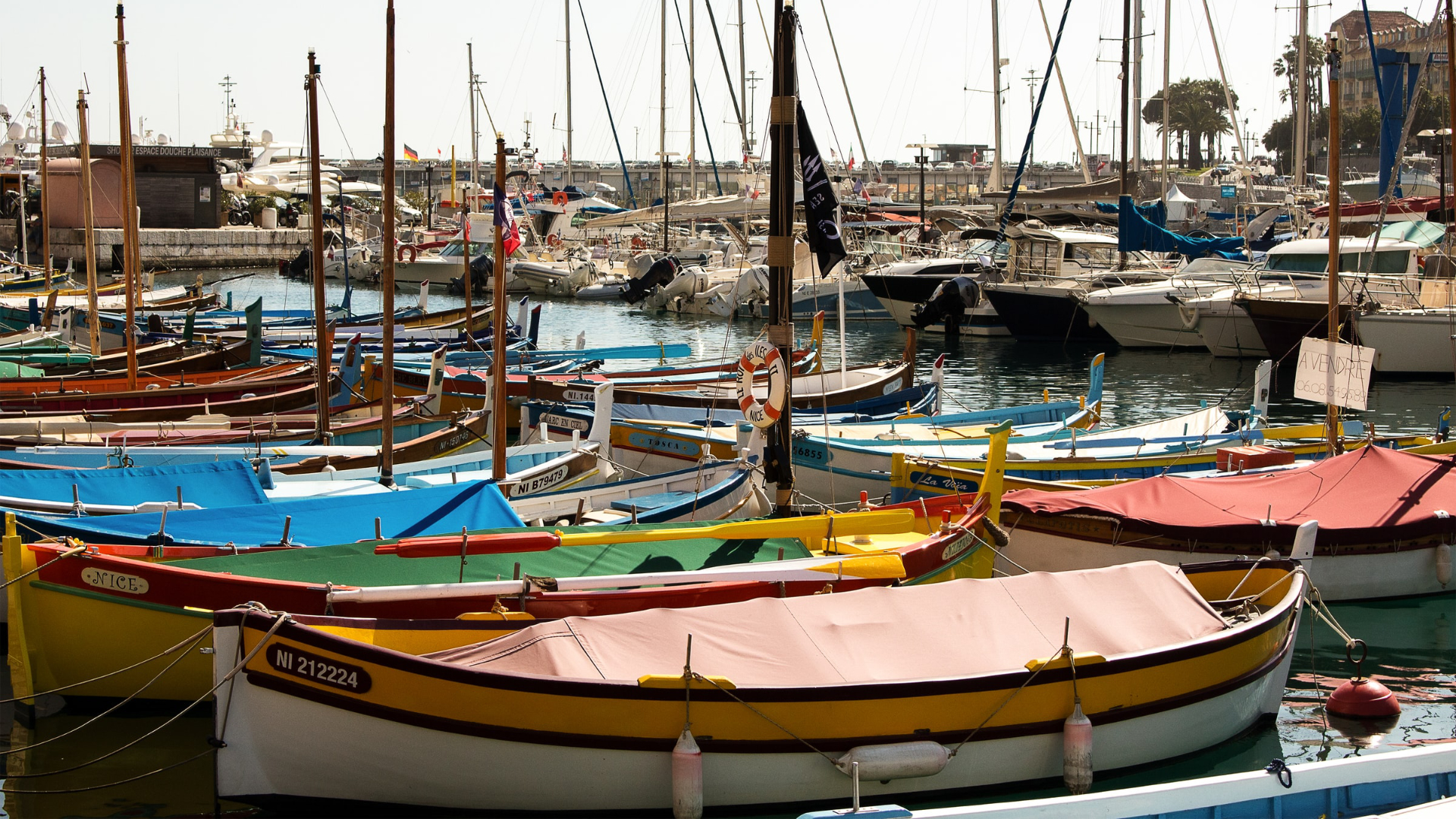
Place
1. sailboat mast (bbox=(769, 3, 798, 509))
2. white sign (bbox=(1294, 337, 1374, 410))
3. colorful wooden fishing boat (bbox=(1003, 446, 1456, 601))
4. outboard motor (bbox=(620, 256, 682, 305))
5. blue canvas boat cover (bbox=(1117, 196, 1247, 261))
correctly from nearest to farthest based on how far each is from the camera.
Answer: sailboat mast (bbox=(769, 3, 798, 509)) < colorful wooden fishing boat (bbox=(1003, 446, 1456, 601)) < white sign (bbox=(1294, 337, 1374, 410)) < blue canvas boat cover (bbox=(1117, 196, 1247, 261)) < outboard motor (bbox=(620, 256, 682, 305))

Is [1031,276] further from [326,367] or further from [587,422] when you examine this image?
[326,367]

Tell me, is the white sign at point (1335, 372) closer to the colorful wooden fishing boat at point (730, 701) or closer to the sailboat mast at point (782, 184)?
the colorful wooden fishing boat at point (730, 701)

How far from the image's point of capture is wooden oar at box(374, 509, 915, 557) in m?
10.8

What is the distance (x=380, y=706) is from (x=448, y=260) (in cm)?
6076

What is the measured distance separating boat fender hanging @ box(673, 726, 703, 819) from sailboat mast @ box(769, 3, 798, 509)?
480cm

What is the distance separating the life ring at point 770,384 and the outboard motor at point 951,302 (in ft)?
107

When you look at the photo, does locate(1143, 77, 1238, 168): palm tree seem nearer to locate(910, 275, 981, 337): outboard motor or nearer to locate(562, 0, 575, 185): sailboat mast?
locate(562, 0, 575, 185): sailboat mast

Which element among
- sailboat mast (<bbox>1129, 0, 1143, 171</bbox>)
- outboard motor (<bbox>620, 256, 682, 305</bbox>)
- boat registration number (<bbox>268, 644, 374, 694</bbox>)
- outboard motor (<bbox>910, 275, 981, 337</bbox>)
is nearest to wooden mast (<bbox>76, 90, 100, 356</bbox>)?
boat registration number (<bbox>268, 644, 374, 694</bbox>)

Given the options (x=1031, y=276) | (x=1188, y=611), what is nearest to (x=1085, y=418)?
(x=1188, y=611)

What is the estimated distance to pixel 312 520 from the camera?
1245 centimetres

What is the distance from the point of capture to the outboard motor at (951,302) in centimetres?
4456

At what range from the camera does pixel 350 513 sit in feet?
41.7

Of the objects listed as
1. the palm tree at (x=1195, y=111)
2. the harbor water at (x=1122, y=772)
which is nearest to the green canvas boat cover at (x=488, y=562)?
the harbor water at (x=1122, y=772)

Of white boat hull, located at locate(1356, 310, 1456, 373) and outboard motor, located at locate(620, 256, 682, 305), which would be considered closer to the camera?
white boat hull, located at locate(1356, 310, 1456, 373)
